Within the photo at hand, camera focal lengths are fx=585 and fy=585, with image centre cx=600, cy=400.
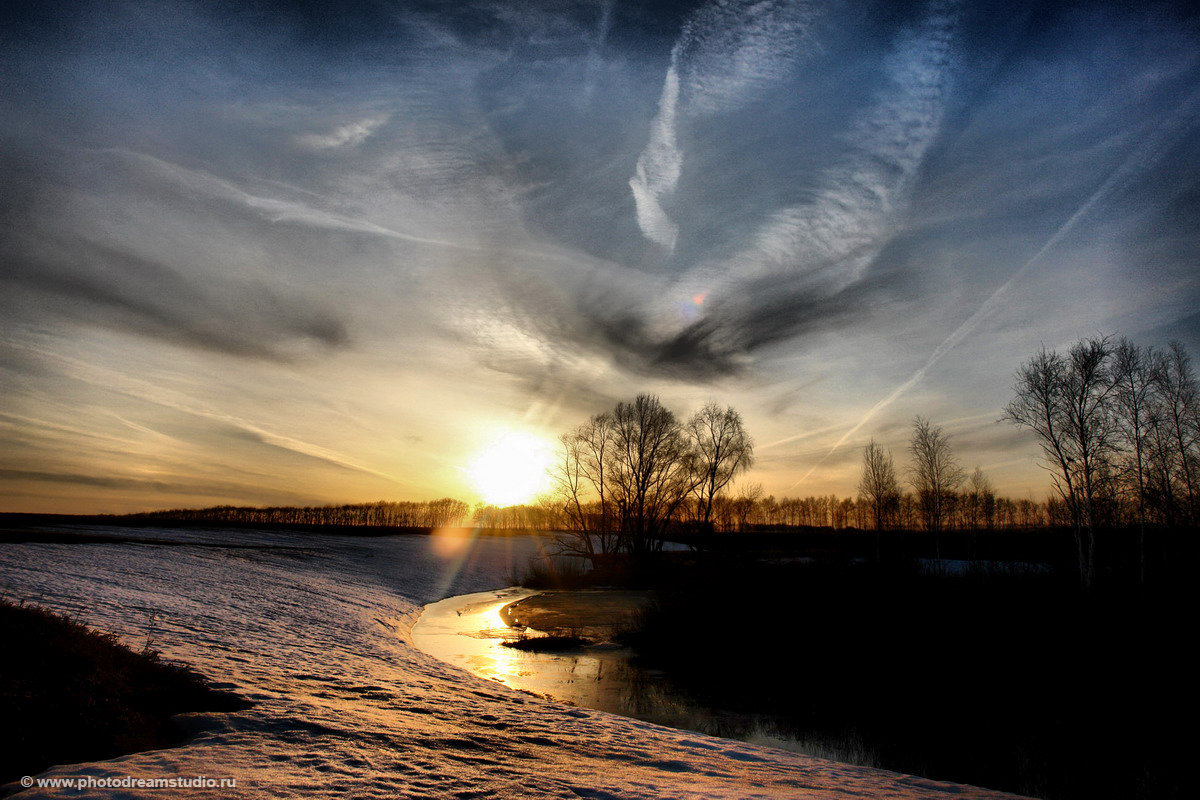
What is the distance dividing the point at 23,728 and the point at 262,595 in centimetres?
1607

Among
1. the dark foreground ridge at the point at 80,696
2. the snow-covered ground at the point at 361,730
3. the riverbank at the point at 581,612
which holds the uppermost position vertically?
the dark foreground ridge at the point at 80,696

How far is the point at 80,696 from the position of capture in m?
6.57

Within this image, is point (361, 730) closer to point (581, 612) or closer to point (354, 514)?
point (581, 612)

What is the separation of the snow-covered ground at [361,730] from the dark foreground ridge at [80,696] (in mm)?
420

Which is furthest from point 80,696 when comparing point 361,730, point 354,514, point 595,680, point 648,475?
point 354,514

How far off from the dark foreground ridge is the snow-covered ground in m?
0.42

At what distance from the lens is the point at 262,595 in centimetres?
2019

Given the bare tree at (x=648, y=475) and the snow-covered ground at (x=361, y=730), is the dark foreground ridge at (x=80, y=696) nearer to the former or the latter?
the snow-covered ground at (x=361, y=730)

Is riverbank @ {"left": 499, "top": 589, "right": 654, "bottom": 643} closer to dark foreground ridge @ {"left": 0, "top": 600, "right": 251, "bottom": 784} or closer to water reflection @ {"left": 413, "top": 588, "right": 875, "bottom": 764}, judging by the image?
water reflection @ {"left": 413, "top": 588, "right": 875, "bottom": 764}

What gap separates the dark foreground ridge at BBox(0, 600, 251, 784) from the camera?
5.71m

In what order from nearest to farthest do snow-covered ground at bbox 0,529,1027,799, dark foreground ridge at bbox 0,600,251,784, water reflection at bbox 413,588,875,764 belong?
1. dark foreground ridge at bbox 0,600,251,784
2. snow-covered ground at bbox 0,529,1027,799
3. water reflection at bbox 413,588,875,764

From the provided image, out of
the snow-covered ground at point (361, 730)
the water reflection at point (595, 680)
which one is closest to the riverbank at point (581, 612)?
the water reflection at point (595, 680)

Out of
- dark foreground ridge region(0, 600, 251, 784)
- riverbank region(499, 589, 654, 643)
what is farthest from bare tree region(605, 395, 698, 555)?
dark foreground ridge region(0, 600, 251, 784)

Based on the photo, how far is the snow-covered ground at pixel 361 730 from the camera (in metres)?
6.18
